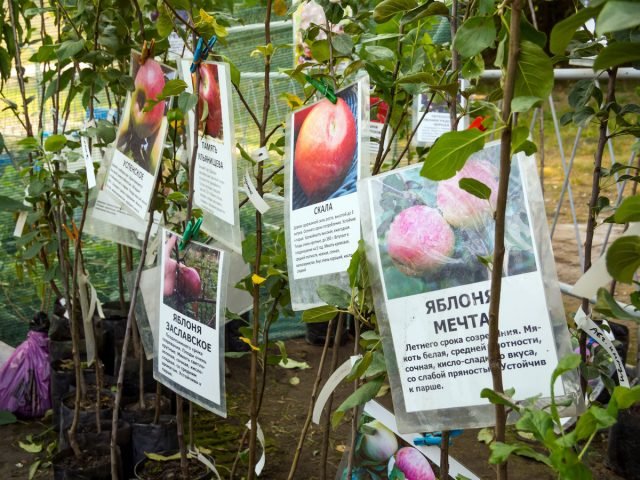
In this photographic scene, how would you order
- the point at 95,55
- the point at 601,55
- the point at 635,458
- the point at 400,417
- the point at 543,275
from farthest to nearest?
the point at 635,458 → the point at 95,55 → the point at 400,417 → the point at 543,275 → the point at 601,55

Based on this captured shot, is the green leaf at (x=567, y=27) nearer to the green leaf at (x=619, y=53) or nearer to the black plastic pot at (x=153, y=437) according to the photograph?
the green leaf at (x=619, y=53)

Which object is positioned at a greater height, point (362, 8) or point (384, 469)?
point (362, 8)

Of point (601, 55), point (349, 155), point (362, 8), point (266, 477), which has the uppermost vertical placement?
point (362, 8)

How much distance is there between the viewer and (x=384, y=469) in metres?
1.61

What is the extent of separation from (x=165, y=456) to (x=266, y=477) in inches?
28.2

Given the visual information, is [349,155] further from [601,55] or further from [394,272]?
[601,55]

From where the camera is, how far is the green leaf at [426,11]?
1.12 meters

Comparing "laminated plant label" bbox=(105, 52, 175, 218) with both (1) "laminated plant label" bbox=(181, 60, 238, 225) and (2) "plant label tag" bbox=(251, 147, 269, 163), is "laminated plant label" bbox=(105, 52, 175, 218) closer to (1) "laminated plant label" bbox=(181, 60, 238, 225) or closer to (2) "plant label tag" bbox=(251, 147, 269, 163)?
(1) "laminated plant label" bbox=(181, 60, 238, 225)

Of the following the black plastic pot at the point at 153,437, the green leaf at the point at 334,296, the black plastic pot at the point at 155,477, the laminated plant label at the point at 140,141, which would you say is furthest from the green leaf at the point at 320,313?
the black plastic pot at the point at 153,437

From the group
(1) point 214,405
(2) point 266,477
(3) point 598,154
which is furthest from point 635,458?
(1) point 214,405

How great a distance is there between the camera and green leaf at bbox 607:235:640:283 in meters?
0.78

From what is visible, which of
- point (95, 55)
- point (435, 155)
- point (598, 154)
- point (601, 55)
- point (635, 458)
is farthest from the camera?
point (635, 458)

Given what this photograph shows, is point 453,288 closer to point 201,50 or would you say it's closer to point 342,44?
point 342,44

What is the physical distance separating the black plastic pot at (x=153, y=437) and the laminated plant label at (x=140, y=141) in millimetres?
903
